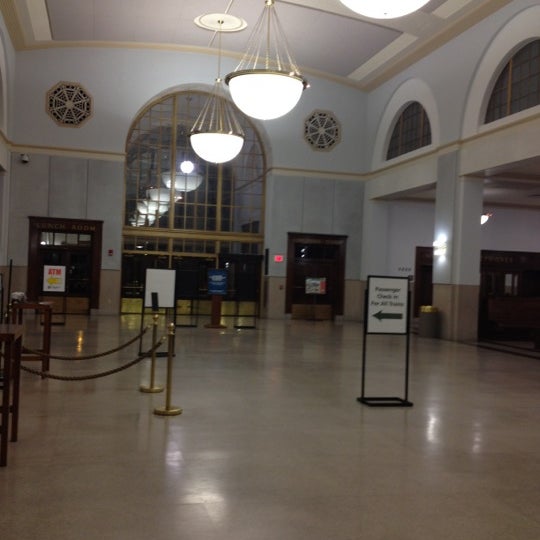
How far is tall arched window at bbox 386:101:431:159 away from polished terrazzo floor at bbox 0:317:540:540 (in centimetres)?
1035

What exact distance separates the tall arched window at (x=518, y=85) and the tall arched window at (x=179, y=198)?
949 centimetres

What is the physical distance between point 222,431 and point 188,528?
2.32m

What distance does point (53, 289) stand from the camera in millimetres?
15867

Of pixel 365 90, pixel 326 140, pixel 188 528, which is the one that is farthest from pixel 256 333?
pixel 188 528

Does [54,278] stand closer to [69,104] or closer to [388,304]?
[69,104]

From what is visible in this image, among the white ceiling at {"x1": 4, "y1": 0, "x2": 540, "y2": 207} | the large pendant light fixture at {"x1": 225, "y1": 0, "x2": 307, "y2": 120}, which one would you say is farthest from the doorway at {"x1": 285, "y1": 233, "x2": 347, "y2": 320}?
the large pendant light fixture at {"x1": 225, "y1": 0, "x2": 307, "y2": 120}

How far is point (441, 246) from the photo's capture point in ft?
55.4

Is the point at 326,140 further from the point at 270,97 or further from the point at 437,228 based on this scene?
the point at 270,97

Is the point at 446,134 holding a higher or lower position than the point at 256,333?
higher

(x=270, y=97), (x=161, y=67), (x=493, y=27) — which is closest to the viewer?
(x=270, y=97)

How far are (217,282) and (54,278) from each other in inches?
165

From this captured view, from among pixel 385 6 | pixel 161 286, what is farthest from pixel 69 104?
pixel 385 6

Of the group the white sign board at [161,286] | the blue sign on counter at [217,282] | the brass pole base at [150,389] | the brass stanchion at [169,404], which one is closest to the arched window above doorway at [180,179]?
the blue sign on counter at [217,282]

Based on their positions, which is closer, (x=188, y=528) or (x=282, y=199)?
(x=188, y=528)
